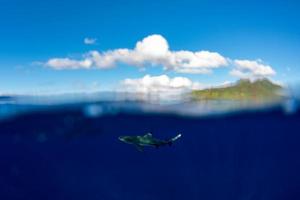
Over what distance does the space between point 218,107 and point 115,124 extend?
23.9 feet

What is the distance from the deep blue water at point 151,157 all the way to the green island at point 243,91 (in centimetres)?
315

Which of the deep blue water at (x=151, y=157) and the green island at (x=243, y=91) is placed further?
the deep blue water at (x=151, y=157)

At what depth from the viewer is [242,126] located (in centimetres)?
2870

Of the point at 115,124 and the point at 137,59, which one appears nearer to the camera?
the point at 137,59

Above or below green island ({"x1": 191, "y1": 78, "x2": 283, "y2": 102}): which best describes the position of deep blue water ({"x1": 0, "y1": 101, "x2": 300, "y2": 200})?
below

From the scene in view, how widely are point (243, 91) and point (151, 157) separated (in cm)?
1097

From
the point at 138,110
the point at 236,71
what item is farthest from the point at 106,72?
the point at 236,71

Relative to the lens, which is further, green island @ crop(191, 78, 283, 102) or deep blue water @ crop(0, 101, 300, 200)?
deep blue water @ crop(0, 101, 300, 200)

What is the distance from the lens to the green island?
20548 mm

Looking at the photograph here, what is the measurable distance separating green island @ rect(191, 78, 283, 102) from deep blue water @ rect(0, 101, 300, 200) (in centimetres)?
315

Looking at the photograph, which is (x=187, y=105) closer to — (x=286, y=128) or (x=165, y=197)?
(x=165, y=197)

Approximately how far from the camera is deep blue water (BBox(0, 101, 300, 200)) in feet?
84.6

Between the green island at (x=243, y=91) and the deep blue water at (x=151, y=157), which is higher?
the green island at (x=243, y=91)

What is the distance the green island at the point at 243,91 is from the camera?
20548 millimetres
